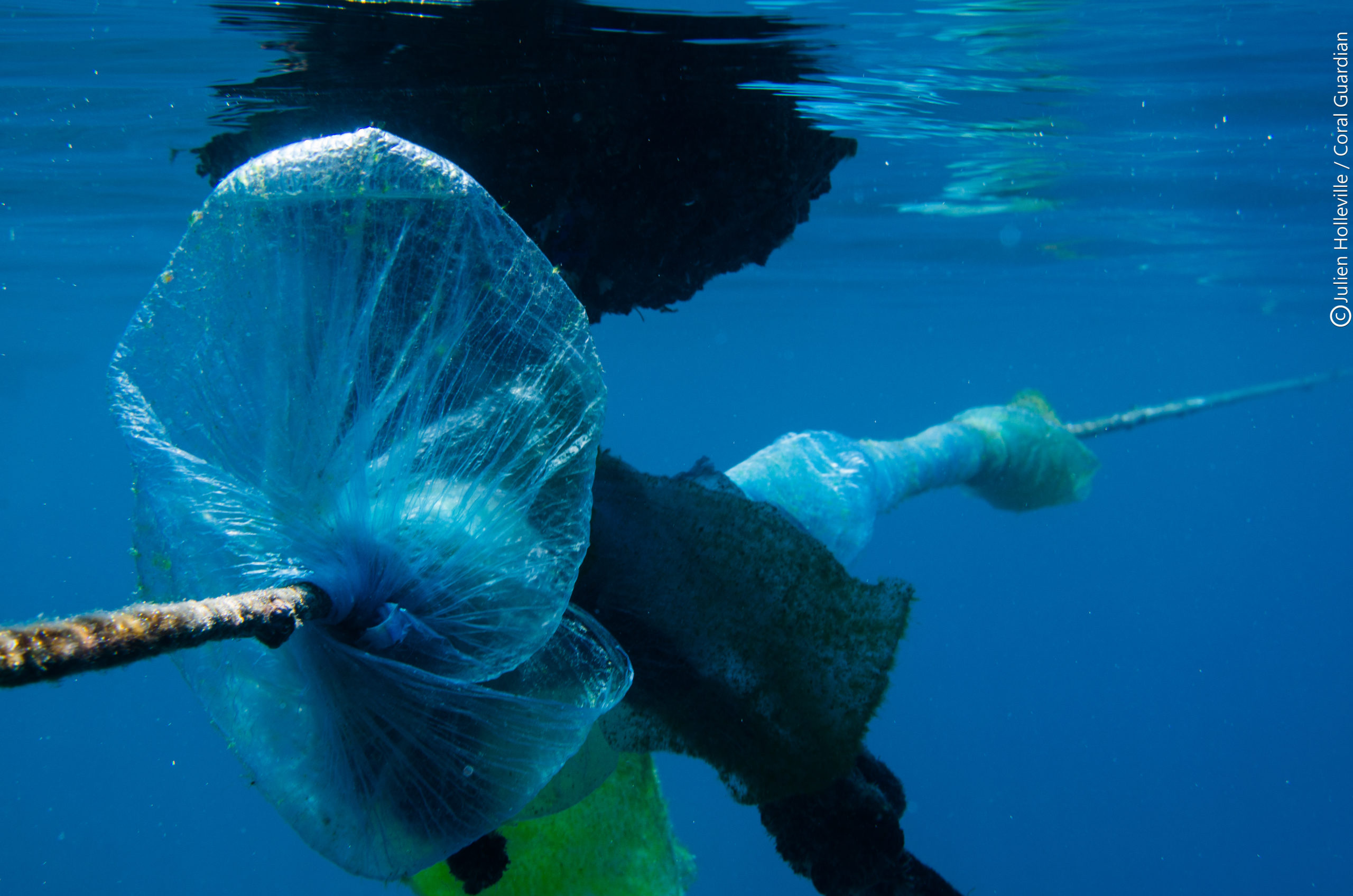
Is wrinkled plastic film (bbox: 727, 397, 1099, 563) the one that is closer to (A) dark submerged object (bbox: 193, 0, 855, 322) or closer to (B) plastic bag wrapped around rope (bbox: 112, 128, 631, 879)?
(A) dark submerged object (bbox: 193, 0, 855, 322)

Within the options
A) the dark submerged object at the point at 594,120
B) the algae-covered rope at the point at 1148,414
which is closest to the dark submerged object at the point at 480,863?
the dark submerged object at the point at 594,120

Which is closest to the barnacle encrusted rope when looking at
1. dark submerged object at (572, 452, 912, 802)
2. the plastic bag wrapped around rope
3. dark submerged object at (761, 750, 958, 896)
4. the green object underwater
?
the plastic bag wrapped around rope

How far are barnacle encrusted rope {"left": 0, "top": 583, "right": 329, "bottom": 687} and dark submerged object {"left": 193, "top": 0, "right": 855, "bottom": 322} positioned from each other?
331 cm

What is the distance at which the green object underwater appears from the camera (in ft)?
9.04

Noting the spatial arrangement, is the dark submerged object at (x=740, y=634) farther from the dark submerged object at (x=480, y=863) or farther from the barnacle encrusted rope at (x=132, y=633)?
the barnacle encrusted rope at (x=132, y=633)

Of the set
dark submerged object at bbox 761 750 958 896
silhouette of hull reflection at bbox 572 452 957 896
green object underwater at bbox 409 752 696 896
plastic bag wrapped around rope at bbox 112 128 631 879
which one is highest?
plastic bag wrapped around rope at bbox 112 128 631 879

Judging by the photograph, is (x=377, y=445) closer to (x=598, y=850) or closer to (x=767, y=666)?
(x=767, y=666)

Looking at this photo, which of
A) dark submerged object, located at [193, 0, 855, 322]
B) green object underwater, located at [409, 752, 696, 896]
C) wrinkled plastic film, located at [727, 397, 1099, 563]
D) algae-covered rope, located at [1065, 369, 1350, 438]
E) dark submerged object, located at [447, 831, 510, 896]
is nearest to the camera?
dark submerged object, located at [447, 831, 510, 896]

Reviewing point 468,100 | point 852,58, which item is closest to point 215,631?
point 468,100

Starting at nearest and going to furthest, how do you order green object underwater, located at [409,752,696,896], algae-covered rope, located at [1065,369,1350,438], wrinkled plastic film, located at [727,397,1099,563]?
1. green object underwater, located at [409,752,696,896]
2. wrinkled plastic film, located at [727,397,1099,563]
3. algae-covered rope, located at [1065,369,1350,438]

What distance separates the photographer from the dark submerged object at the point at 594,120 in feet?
14.5

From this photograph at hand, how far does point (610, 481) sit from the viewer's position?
9.62 feet

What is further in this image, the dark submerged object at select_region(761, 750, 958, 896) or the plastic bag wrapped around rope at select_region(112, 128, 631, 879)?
the dark submerged object at select_region(761, 750, 958, 896)

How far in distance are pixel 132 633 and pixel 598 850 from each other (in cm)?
224
